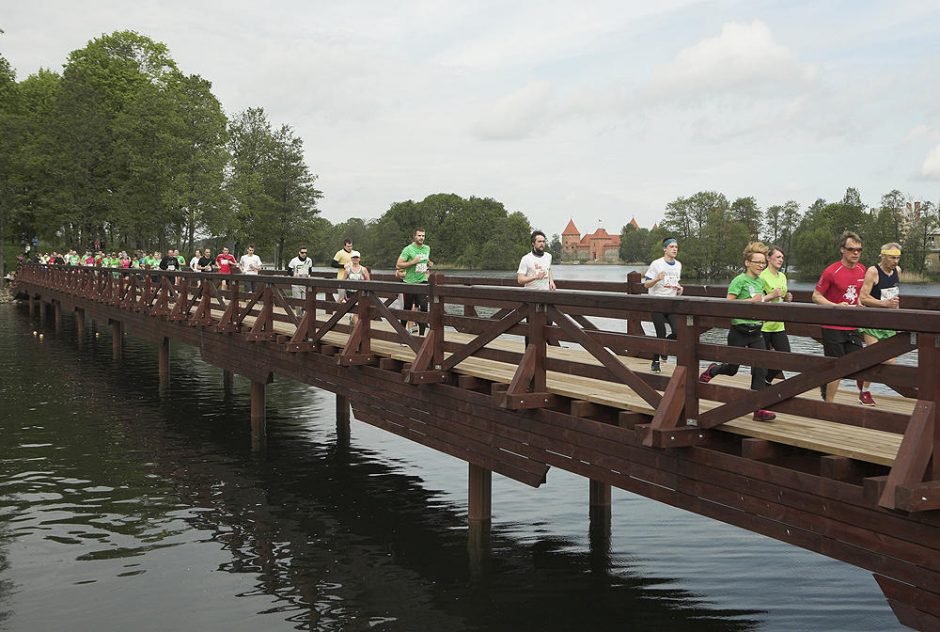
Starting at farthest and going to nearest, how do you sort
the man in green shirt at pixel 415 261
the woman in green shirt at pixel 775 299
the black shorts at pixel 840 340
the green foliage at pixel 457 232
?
the green foliage at pixel 457 232 → the man in green shirt at pixel 415 261 → the woman in green shirt at pixel 775 299 → the black shorts at pixel 840 340

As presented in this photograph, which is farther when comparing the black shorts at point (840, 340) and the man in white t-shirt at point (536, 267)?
the man in white t-shirt at point (536, 267)

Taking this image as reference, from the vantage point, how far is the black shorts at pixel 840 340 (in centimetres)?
698

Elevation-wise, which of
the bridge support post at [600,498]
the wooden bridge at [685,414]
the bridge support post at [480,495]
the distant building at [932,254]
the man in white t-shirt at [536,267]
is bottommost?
the bridge support post at [600,498]

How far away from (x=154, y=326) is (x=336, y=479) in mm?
10565

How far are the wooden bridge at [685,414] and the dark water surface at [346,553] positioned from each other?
1.12m

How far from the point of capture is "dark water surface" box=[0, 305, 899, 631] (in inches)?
328

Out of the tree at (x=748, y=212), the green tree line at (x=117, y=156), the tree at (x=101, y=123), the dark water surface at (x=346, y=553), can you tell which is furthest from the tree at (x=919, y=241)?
the dark water surface at (x=346, y=553)

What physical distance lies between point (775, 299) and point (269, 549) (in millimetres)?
6264

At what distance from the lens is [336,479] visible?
532 inches

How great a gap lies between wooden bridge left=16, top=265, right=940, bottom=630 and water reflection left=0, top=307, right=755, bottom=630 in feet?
3.98

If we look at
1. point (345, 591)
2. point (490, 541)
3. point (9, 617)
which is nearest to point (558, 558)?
point (490, 541)

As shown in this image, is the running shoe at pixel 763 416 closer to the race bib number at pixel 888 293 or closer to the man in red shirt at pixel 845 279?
the man in red shirt at pixel 845 279

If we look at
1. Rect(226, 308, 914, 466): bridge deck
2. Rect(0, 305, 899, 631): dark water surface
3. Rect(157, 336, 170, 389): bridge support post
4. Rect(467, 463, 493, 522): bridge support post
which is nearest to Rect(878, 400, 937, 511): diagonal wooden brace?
Rect(226, 308, 914, 466): bridge deck

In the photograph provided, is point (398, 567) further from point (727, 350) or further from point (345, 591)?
point (727, 350)
